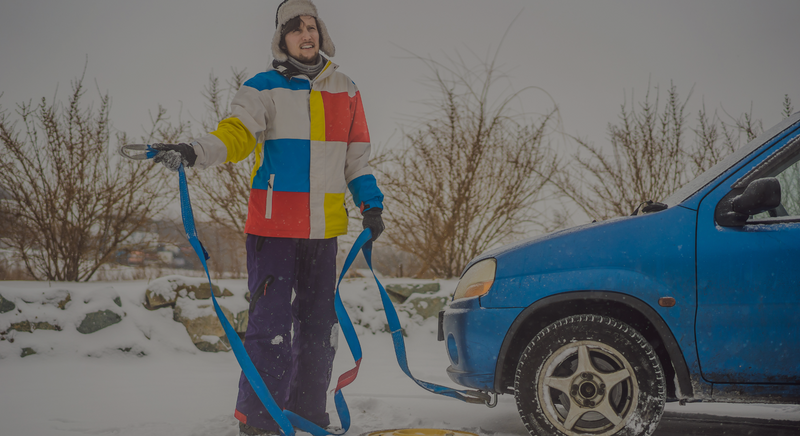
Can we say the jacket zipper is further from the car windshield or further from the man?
the car windshield

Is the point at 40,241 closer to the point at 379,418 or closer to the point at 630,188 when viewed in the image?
the point at 379,418

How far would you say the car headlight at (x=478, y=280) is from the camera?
8.11 ft

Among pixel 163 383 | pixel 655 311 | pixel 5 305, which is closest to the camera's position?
pixel 655 311

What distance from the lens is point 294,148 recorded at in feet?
8.52

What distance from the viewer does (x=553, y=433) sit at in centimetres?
225

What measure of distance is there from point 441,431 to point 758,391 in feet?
4.51

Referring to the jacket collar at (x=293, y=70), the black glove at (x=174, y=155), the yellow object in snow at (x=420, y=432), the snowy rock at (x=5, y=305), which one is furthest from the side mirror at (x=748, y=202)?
the snowy rock at (x=5, y=305)

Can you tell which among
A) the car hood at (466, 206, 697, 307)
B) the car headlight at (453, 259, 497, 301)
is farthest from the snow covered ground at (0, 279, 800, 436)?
the car hood at (466, 206, 697, 307)

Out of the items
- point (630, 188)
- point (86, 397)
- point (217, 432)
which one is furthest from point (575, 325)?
point (630, 188)

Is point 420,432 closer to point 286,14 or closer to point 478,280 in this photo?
point 478,280

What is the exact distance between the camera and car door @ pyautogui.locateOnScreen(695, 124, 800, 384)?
2143 mm

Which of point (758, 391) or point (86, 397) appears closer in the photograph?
point (758, 391)

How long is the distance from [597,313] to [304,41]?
1.96 meters

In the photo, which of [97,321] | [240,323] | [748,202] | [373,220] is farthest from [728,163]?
[97,321]
